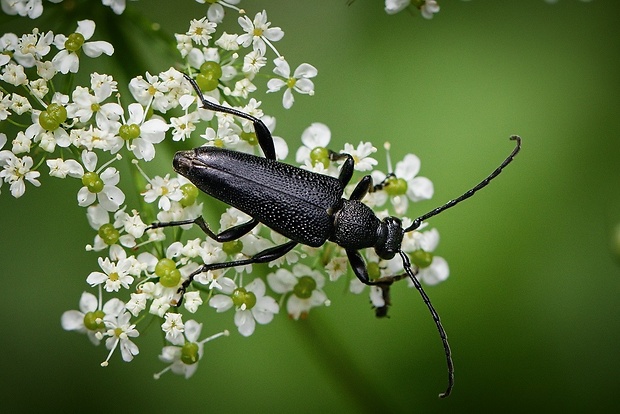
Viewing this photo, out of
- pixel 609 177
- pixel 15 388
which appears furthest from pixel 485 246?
pixel 15 388

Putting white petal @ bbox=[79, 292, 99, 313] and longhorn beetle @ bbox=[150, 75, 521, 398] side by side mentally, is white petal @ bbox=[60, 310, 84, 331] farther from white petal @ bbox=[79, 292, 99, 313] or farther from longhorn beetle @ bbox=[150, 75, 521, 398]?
longhorn beetle @ bbox=[150, 75, 521, 398]

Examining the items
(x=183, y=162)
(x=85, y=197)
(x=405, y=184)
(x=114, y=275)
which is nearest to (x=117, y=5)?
(x=183, y=162)

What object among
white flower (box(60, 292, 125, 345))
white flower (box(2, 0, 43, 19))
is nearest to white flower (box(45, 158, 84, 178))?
white flower (box(60, 292, 125, 345))

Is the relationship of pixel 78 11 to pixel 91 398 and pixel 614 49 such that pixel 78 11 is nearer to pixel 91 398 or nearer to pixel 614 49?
pixel 91 398

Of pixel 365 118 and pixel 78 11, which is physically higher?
pixel 78 11

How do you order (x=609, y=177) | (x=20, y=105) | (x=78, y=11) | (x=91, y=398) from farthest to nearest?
(x=609, y=177) → (x=91, y=398) → (x=78, y=11) → (x=20, y=105)

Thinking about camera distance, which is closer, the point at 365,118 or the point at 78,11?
the point at 78,11

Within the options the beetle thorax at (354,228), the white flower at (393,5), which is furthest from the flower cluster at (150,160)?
the white flower at (393,5)
